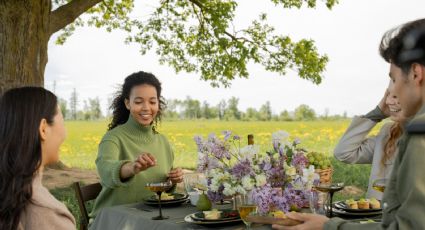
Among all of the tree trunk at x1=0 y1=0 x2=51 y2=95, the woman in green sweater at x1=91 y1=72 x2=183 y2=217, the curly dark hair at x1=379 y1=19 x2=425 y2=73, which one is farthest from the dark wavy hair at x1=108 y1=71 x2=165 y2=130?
the tree trunk at x1=0 y1=0 x2=51 y2=95

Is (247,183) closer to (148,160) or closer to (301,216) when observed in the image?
(301,216)

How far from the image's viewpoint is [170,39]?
45.5ft

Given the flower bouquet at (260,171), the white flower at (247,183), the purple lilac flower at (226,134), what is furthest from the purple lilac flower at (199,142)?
the white flower at (247,183)

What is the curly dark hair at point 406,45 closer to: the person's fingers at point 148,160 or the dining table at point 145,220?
the dining table at point 145,220

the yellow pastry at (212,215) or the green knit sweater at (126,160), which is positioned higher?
the green knit sweater at (126,160)

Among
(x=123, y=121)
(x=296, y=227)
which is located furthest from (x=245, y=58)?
(x=296, y=227)

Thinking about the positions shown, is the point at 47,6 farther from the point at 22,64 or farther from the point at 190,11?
the point at 190,11

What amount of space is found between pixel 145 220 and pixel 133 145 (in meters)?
1.08

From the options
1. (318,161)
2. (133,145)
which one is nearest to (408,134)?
(318,161)

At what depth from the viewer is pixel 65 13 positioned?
1122 centimetres

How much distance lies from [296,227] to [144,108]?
89.3 inches

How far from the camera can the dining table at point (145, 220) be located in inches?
122

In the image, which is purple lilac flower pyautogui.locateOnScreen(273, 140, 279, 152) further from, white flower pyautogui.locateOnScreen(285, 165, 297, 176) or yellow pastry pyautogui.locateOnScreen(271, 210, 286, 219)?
yellow pastry pyautogui.locateOnScreen(271, 210, 286, 219)

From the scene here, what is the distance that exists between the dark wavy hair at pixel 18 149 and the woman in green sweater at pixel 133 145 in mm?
1658
